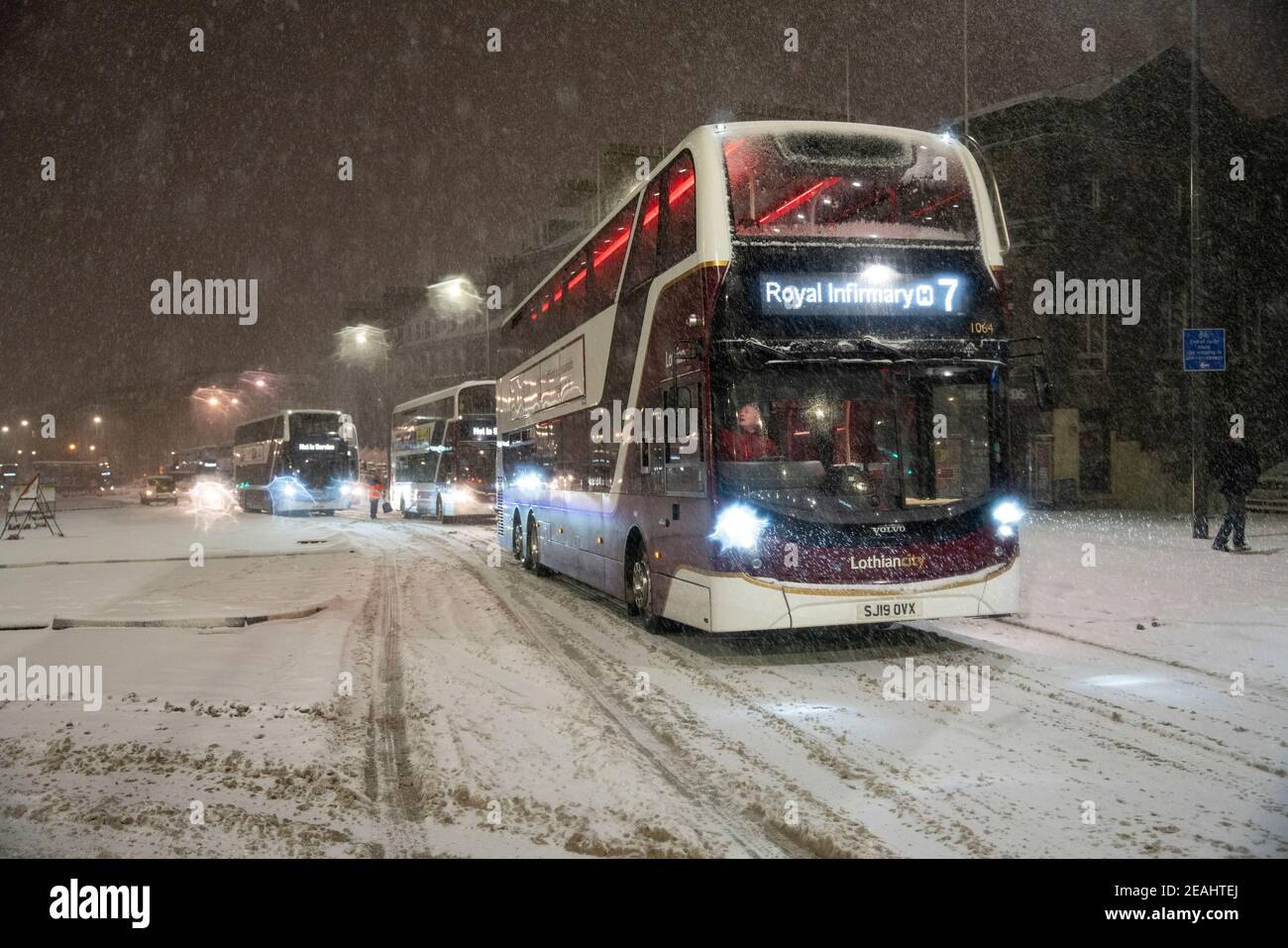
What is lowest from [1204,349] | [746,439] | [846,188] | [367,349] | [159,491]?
[159,491]

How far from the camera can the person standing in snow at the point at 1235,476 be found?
54.4 ft

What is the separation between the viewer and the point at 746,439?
8.63 metres

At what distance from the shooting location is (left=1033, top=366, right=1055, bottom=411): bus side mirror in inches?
344

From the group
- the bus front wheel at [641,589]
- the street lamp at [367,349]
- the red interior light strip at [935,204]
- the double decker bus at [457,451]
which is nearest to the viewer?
the red interior light strip at [935,204]

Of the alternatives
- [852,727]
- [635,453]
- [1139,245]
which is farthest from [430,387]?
[852,727]

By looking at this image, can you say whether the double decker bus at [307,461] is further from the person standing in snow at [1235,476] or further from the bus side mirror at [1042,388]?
the bus side mirror at [1042,388]

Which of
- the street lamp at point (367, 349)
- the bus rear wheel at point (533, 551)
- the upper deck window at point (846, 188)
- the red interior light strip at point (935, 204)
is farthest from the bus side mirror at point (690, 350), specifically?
the street lamp at point (367, 349)

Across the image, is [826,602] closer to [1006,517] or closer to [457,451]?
[1006,517]

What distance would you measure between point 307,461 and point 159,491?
74.6ft

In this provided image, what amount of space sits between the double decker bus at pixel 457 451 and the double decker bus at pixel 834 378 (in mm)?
24021

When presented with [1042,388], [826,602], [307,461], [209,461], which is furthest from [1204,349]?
[209,461]

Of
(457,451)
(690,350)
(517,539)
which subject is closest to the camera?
(690,350)
